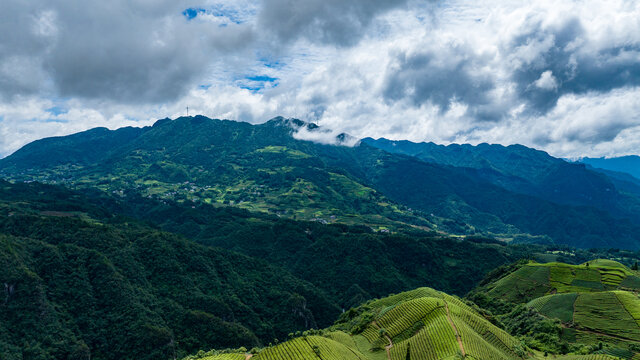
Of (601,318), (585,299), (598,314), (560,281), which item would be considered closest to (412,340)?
(601,318)

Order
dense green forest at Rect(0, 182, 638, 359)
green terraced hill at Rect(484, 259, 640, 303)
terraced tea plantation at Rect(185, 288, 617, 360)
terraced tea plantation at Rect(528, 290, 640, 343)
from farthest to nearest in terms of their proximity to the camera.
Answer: green terraced hill at Rect(484, 259, 640, 303) → dense green forest at Rect(0, 182, 638, 359) → terraced tea plantation at Rect(528, 290, 640, 343) → terraced tea plantation at Rect(185, 288, 617, 360)

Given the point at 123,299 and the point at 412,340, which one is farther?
the point at 123,299

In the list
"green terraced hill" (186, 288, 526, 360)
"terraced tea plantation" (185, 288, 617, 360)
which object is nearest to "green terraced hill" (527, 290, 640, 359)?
"terraced tea plantation" (185, 288, 617, 360)

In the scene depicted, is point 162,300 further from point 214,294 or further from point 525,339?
point 525,339

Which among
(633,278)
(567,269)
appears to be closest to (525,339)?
(567,269)

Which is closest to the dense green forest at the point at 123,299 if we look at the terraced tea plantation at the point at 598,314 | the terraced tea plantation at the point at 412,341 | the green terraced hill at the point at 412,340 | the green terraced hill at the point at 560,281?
the terraced tea plantation at the point at 412,341

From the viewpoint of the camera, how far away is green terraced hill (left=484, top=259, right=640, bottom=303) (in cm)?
13725

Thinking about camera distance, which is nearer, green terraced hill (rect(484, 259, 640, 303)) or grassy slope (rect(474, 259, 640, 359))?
grassy slope (rect(474, 259, 640, 359))

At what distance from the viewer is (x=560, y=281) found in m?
144

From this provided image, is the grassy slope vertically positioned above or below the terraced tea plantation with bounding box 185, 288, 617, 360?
below

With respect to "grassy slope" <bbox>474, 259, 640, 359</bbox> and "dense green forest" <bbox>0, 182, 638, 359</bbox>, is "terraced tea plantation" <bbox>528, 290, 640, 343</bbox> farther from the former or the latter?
"dense green forest" <bbox>0, 182, 638, 359</bbox>

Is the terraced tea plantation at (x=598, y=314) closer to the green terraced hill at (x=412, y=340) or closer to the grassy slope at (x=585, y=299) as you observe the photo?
the grassy slope at (x=585, y=299)

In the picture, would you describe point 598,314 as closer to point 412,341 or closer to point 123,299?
point 412,341

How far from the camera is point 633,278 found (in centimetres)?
14200
